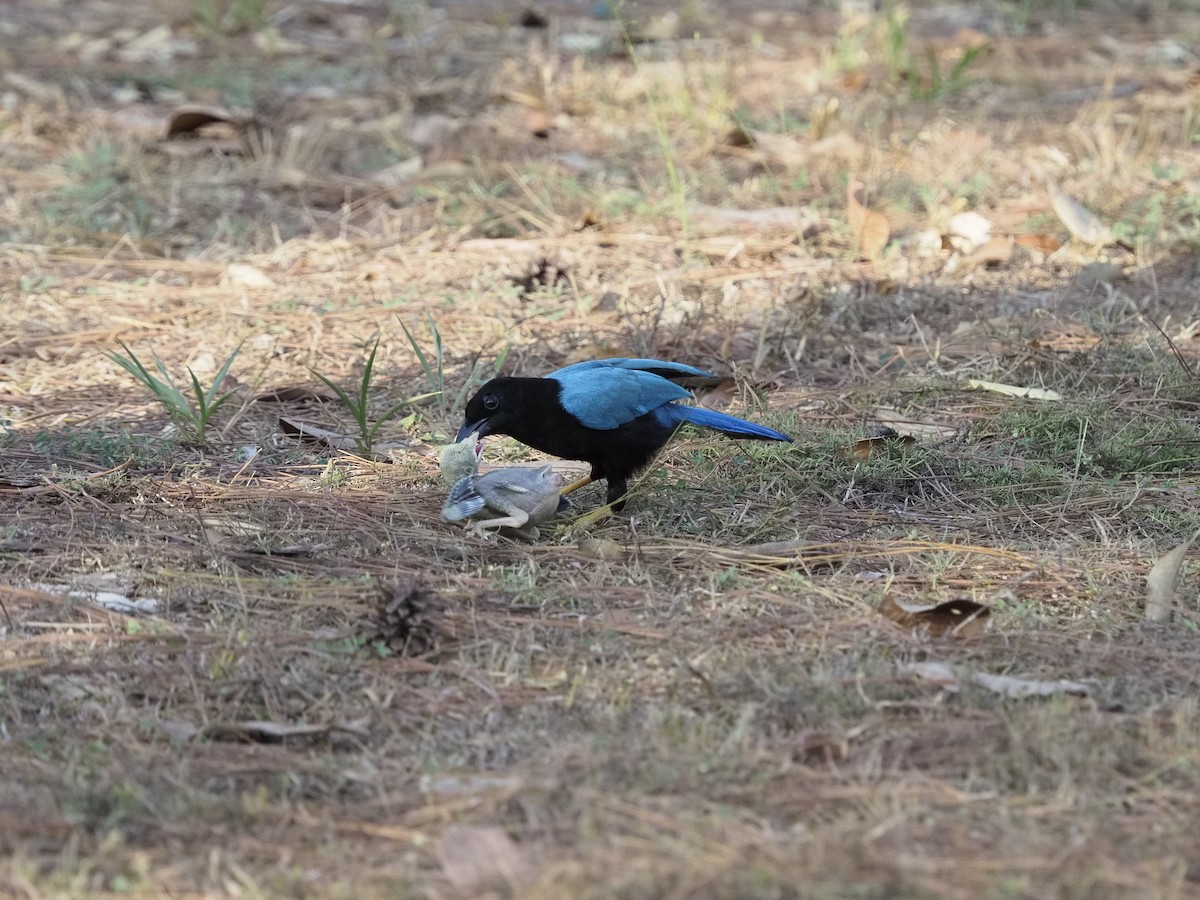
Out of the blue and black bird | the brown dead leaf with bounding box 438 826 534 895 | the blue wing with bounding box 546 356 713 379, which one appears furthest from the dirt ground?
the blue wing with bounding box 546 356 713 379

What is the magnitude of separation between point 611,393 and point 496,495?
0.50 metres

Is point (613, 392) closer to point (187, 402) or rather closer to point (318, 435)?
point (318, 435)

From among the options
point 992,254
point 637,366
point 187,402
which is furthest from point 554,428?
point 992,254

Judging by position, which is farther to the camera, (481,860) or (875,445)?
(875,445)

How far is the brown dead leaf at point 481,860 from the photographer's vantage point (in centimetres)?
220

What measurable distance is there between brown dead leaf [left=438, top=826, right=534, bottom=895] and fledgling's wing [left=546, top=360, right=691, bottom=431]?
1777 millimetres

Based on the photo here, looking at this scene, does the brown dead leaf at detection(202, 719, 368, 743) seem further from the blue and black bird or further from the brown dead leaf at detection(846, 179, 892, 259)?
the brown dead leaf at detection(846, 179, 892, 259)

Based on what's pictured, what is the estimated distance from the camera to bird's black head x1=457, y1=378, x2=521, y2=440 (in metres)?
3.93

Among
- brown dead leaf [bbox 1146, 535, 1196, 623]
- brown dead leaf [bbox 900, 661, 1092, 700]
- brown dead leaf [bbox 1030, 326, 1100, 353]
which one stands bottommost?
brown dead leaf [bbox 1030, 326, 1100, 353]

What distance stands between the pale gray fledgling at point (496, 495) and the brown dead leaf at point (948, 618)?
3.36 feet

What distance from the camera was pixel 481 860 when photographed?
2242 mm

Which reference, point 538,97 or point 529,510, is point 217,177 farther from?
point 529,510

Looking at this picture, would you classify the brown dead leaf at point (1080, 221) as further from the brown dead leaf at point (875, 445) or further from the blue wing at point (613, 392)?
the blue wing at point (613, 392)

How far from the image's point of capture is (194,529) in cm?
365
